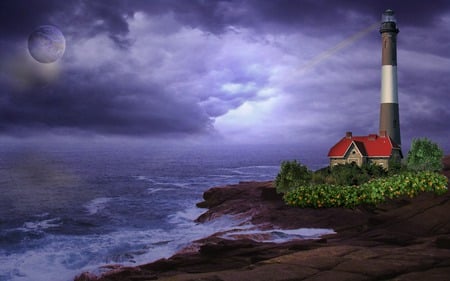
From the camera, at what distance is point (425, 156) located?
40.5 metres

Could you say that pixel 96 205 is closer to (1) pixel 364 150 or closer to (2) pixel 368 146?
(1) pixel 364 150

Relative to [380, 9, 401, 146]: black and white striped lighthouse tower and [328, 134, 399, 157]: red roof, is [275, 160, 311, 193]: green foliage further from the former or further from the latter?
[380, 9, 401, 146]: black and white striped lighthouse tower

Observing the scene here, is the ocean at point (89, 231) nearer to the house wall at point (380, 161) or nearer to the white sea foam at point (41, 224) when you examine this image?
the white sea foam at point (41, 224)

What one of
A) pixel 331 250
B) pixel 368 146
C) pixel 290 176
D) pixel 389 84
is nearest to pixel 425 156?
pixel 368 146

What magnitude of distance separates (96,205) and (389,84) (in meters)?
32.7

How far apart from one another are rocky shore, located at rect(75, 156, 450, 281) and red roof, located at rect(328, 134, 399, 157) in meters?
12.6

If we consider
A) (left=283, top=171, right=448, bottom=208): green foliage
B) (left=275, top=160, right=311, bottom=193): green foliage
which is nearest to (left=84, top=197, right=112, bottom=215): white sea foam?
(left=275, top=160, right=311, bottom=193): green foliage

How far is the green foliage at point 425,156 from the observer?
40.3m

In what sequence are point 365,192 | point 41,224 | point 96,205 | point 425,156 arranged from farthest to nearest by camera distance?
point 96,205, point 425,156, point 41,224, point 365,192

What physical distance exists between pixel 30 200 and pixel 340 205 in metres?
41.3

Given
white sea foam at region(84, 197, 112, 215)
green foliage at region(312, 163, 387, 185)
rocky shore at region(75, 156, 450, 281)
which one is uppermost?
green foliage at region(312, 163, 387, 185)

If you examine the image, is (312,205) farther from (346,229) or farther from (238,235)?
(238,235)

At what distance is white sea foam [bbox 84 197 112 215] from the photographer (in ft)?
153

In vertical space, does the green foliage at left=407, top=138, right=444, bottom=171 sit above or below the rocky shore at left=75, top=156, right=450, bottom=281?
above
